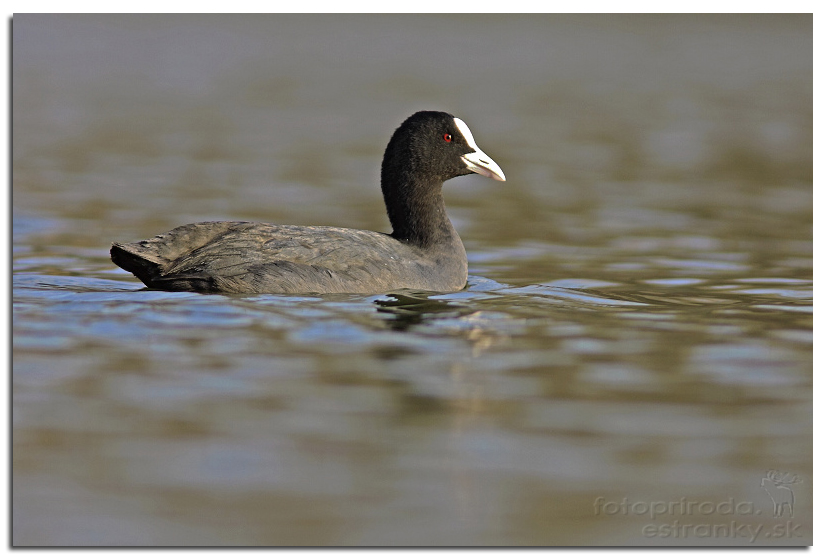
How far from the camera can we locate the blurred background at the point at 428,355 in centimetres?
461

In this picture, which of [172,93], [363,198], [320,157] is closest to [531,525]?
[363,198]

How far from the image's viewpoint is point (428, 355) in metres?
6.82

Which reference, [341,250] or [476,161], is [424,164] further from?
[341,250]

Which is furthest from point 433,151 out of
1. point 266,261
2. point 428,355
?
point 428,355

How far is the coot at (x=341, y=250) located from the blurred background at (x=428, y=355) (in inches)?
8.4

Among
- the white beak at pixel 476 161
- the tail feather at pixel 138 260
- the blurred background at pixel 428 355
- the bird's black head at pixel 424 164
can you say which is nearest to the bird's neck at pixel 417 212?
the bird's black head at pixel 424 164

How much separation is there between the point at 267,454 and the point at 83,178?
10.8 m

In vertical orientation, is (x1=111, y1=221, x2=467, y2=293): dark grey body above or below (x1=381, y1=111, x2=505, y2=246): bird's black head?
below

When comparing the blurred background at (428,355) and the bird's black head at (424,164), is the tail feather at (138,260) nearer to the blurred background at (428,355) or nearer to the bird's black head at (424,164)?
the blurred background at (428,355)

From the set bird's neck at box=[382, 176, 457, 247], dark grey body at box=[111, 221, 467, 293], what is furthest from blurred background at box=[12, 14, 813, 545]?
bird's neck at box=[382, 176, 457, 247]

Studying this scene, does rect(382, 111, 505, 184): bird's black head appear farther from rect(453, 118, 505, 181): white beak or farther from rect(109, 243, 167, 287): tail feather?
rect(109, 243, 167, 287): tail feather

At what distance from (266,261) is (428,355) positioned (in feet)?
6.09

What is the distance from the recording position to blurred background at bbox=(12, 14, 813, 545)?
461 cm

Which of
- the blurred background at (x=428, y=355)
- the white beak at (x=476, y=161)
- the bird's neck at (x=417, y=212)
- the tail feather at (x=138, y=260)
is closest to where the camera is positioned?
the blurred background at (x=428, y=355)
